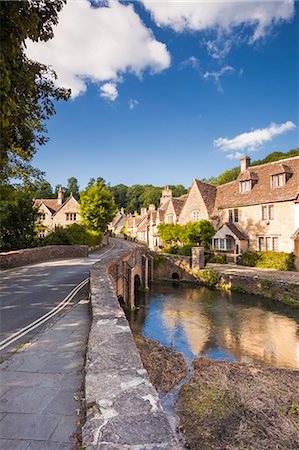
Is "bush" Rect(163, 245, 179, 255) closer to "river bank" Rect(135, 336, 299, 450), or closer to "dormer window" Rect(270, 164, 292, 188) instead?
"dormer window" Rect(270, 164, 292, 188)

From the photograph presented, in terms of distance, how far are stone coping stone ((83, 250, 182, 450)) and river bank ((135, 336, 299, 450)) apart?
4048 millimetres

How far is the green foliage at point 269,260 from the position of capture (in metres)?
26.2

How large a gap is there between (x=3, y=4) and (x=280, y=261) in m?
28.1

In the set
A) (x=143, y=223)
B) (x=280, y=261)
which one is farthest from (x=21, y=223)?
(x=143, y=223)

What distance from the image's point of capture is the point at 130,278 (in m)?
19.9

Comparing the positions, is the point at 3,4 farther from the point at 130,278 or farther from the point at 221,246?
the point at 221,246

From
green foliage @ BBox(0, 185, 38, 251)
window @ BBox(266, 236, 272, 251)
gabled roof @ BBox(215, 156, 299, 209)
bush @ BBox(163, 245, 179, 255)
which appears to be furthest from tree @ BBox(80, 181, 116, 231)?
window @ BBox(266, 236, 272, 251)

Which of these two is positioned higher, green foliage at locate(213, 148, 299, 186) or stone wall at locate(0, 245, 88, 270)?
green foliage at locate(213, 148, 299, 186)

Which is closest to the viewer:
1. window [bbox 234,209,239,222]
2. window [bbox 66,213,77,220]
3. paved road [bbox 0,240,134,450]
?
paved road [bbox 0,240,134,450]

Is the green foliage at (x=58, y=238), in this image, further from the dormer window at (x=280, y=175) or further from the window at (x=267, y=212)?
the dormer window at (x=280, y=175)

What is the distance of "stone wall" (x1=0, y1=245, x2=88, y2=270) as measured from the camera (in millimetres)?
18141

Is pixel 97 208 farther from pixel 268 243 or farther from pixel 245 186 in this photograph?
pixel 268 243

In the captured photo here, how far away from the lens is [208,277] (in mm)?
28234

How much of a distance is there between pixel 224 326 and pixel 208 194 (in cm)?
2384
